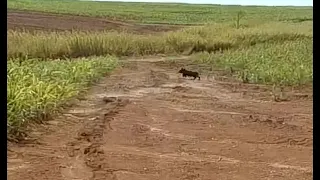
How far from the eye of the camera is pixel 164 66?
1678 centimetres

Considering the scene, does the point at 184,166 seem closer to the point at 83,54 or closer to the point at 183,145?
the point at 183,145

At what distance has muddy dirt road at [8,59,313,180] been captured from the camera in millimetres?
5117

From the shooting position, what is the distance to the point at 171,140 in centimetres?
654

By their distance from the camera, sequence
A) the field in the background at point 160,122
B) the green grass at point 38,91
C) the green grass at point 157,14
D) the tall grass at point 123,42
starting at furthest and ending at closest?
the green grass at point 157,14, the tall grass at point 123,42, the green grass at point 38,91, the field in the background at point 160,122

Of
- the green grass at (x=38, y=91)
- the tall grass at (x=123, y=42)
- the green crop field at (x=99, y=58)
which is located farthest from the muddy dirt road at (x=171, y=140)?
the tall grass at (x=123, y=42)

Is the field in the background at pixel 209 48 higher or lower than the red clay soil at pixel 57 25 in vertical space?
higher

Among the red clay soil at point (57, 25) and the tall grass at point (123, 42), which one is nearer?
the tall grass at point (123, 42)

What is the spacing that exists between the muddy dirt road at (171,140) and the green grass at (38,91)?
8.0 inches

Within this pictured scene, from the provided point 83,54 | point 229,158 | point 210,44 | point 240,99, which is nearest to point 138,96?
point 240,99

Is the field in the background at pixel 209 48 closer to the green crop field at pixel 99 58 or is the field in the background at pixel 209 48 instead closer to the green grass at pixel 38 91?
the green crop field at pixel 99 58

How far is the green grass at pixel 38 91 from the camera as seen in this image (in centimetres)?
619

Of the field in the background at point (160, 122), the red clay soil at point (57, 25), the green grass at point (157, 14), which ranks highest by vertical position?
the field in the background at point (160, 122)

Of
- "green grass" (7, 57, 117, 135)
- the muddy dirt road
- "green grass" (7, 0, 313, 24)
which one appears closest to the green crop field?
"green grass" (7, 57, 117, 135)

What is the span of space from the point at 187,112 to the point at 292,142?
219cm
